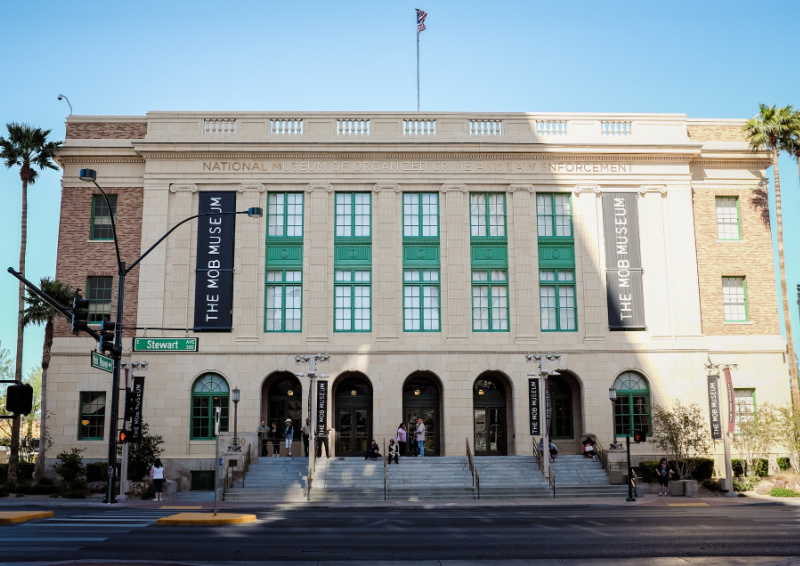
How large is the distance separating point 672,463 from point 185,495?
2211 centimetres

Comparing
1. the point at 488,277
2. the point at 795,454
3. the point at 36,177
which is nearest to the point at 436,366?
the point at 488,277

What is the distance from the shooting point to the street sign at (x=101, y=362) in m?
25.8

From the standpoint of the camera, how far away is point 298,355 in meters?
39.8

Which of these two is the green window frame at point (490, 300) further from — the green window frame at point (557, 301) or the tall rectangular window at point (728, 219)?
the tall rectangular window at point (728, 219)

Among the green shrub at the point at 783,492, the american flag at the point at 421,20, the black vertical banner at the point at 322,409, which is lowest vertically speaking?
the green shrub at the point at 783,492

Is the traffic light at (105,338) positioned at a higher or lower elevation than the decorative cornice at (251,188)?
lower

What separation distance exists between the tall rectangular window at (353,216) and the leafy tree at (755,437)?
20.5 meters

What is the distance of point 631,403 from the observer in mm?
40250

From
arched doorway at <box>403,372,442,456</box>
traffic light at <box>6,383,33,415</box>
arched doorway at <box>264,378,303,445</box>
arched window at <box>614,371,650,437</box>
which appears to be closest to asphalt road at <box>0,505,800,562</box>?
traffic light at <box>6,383,33,415</box>

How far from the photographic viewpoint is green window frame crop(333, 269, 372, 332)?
40.8 m

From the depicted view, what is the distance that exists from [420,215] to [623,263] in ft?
35.4

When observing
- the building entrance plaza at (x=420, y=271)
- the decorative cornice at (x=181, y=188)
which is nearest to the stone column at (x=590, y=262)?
the building entrance plaza at (x=420, y=271)

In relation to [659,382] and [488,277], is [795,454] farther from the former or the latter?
[488,277]

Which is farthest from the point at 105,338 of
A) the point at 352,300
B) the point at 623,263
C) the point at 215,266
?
the point at 623,263
